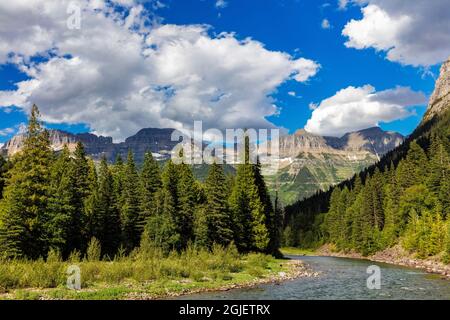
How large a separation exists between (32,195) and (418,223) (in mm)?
72944

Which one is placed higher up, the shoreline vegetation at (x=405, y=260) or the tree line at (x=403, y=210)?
the tree line at (x=403, y=210)

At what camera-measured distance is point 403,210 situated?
316 feet

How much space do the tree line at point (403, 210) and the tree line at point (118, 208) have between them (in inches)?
1175

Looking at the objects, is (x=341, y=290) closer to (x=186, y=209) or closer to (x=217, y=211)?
(x=217, y=211)

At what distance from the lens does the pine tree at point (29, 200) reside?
41.8 metres

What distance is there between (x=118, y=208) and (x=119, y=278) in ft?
111

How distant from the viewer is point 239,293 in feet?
114

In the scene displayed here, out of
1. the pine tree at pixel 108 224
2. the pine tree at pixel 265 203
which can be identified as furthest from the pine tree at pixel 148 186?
the pine tree at pixel 265 203

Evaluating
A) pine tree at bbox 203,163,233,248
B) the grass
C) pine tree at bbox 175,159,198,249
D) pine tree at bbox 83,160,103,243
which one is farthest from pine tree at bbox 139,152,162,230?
the grass

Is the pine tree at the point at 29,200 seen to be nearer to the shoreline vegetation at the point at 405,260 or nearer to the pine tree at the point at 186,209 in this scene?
the pine tree at the point at 186,209

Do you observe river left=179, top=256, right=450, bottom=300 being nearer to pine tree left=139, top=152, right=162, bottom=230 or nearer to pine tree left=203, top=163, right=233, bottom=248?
pine tree left=203, top=163, right=233, bottom=248

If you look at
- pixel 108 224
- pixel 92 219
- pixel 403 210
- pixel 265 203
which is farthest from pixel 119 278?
pixel 403 210
